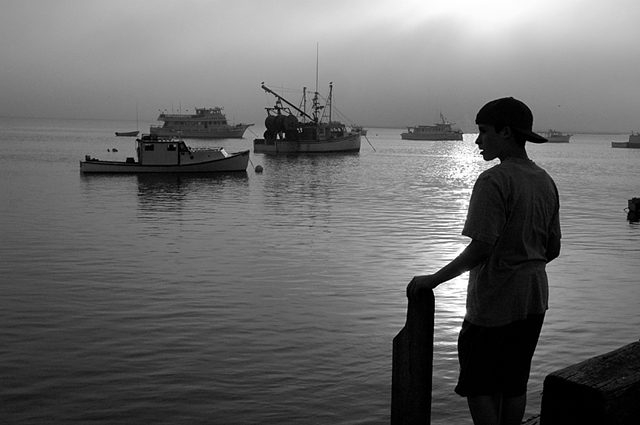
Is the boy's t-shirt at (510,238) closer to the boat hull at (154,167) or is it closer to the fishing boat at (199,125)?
the boat hull at (154,167)

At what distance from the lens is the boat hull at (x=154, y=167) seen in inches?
1738

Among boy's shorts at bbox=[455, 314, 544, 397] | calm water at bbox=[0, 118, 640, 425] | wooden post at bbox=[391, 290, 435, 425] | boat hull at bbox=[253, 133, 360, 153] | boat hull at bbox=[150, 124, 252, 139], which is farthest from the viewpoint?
boat hull at bbox=[150, 124, 252, 139]

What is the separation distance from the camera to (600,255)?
16.1 metres

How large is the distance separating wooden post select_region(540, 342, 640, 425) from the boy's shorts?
3.62 feet

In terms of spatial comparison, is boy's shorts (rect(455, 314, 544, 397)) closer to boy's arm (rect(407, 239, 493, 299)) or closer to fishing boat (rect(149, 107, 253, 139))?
boy's arm (rect(407, 239, 493, 299))

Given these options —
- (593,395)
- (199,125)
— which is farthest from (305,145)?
(593,395)

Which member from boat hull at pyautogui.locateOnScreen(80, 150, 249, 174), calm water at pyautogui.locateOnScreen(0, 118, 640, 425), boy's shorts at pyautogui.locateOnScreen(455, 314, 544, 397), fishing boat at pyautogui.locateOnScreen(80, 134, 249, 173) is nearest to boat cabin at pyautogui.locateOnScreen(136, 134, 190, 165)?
fishing boat at pyautogui.locateOnScreen(80, 134, 249, 173)

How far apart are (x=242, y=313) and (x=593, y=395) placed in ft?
27.1

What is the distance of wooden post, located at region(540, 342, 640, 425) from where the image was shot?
228 centimetres

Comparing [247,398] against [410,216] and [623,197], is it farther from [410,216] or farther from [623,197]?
[623,197]

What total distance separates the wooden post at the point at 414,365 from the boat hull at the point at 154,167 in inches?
1653

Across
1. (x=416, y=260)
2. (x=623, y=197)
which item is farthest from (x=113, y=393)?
(x=623, y=197)

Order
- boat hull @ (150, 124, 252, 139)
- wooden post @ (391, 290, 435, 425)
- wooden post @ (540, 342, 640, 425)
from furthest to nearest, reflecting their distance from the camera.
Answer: boat hull @ (150, 124, 252, 139)
wooden post @ (391, 290, 435, 425)
wooden post @ (540, 342, 640, 425)

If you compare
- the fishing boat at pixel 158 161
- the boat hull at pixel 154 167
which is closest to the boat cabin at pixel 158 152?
the fishing boat at pixel 158 161
